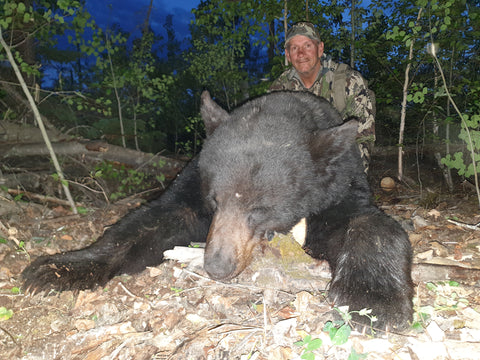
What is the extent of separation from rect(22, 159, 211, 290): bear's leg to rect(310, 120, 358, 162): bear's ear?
44.5 inches

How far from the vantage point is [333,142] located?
2.48 meters

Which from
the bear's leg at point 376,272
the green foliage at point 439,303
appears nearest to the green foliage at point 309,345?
the bear's leg at point 376,272

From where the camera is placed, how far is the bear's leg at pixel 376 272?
6.11ft

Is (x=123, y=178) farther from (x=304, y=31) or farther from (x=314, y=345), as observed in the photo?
(x=314, y=345)

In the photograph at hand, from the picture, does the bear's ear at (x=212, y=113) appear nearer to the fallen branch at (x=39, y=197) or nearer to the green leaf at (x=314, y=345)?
the green leaf at (x=314, y=345)

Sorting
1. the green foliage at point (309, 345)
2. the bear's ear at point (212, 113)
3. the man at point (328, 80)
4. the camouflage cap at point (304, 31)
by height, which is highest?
the camouflage cap at point (304, 31)

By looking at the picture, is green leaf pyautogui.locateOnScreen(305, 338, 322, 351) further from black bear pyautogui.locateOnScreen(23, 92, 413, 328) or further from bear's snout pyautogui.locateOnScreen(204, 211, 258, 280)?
bear's snout pyautogui.locateOnScreen(204, 211, 258, 280)

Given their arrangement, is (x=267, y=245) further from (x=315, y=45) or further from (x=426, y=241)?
(x=315, y=45)

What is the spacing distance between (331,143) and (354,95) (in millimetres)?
2532

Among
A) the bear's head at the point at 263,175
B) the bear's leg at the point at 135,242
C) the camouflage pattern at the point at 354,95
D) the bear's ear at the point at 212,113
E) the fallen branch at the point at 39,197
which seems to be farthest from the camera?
the camouflage pattern at the point at 354,95

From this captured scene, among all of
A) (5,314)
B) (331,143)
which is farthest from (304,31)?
(5,314)

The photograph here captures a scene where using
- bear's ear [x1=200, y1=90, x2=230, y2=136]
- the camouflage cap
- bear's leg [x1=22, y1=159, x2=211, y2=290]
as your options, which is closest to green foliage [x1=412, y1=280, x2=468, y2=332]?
bear's leg [x1=22, y1=159, x2=211, y2=290]

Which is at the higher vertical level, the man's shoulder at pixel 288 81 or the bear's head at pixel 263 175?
the man's shoulder at pixel 288 81

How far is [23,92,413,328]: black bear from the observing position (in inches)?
81.8
